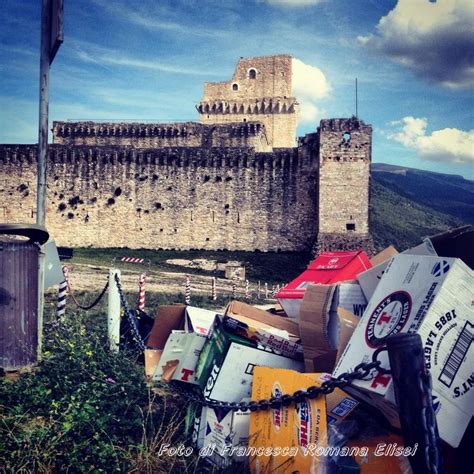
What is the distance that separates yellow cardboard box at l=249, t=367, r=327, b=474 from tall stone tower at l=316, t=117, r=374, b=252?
2271 cm

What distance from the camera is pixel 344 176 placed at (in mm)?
25891

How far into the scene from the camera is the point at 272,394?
319 cm

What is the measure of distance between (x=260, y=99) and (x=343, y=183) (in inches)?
702

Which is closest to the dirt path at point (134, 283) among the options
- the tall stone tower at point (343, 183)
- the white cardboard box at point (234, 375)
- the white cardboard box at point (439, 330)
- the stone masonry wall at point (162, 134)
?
the tall stone tower at point (343, 183)

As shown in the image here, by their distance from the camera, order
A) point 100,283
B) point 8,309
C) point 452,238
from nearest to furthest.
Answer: point 452,238 < point 8,309 < point 100,283

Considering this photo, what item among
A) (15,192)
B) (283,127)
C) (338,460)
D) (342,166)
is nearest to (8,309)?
(338,460)

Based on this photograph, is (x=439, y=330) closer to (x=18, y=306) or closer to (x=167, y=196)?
(x=18, y=306)

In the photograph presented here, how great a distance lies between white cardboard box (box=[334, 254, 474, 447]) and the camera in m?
2.66

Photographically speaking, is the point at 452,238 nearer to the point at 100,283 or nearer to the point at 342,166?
the point at 100,283

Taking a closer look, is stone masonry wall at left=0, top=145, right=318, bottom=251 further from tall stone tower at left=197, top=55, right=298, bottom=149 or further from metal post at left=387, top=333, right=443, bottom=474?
metal post at left=387, top=333, right=443, bottom=474

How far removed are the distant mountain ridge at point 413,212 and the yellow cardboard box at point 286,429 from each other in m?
26.8

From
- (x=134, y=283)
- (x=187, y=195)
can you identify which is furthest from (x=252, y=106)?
(x=134, y=283)

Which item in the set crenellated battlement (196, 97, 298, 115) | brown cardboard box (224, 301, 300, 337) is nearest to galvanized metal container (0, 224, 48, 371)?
brown cardboard box (224, 301, 300, 337)

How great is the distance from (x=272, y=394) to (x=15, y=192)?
29.2 metres
